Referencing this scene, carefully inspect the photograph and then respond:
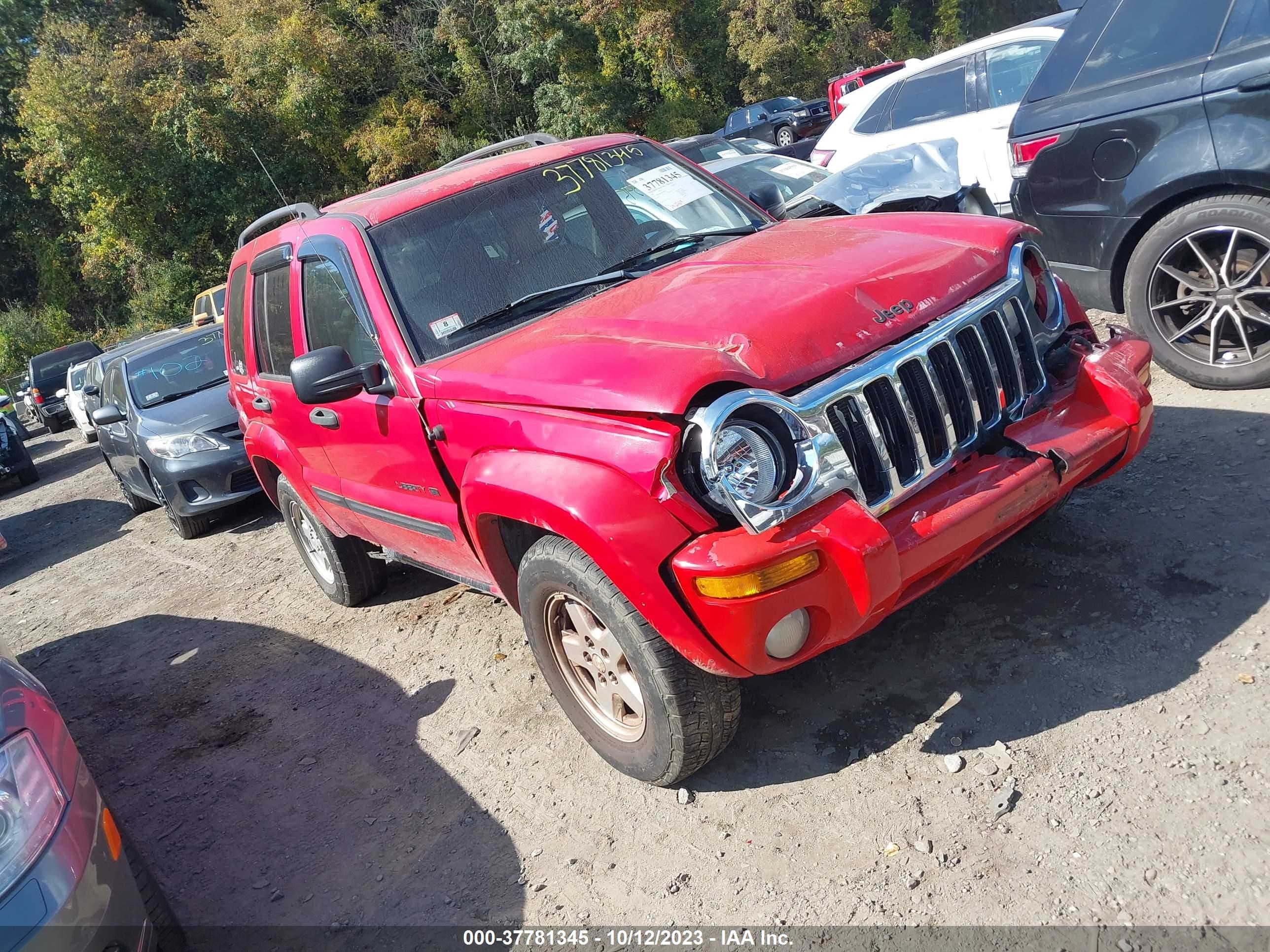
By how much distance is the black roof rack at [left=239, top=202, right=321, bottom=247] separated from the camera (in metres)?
4.51

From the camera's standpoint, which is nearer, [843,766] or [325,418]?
[843,766]

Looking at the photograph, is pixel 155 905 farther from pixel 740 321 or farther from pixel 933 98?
pixel 933 98

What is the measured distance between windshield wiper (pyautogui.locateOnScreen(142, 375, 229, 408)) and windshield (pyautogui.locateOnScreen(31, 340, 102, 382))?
57.6 ft

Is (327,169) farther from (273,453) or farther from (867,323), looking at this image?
(867,323)

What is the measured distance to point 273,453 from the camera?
203 inches

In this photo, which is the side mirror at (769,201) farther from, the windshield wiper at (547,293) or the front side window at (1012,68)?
the front side window at (1012,68)

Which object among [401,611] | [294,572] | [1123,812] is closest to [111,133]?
[294,572]

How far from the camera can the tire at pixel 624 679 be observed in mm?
2883

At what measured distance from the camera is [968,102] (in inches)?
288

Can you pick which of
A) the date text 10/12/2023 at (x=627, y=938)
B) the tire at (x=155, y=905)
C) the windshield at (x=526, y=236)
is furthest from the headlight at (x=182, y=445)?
the date text 10/12/2023 at (x=627, y=938)

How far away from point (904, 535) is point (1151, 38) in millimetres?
3516

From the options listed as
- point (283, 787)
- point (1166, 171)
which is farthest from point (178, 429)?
Result: point (1166, 171)

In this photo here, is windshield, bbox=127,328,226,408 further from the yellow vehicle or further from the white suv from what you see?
the yellow vehicle

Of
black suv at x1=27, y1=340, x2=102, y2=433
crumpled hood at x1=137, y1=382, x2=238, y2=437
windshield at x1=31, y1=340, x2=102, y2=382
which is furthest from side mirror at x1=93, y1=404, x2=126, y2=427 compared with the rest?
windshield at x1=31, y1=340, x2=102, y2=382
